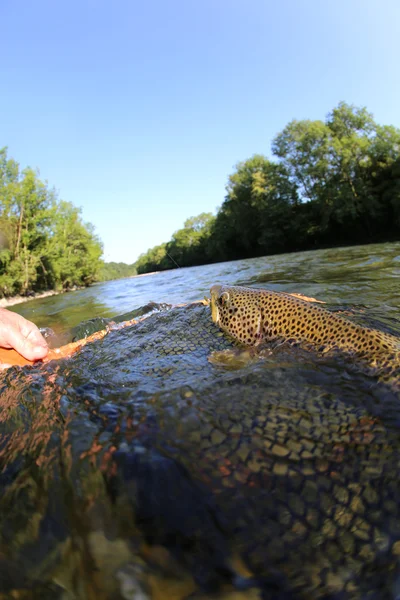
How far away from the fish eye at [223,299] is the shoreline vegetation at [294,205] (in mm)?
25120

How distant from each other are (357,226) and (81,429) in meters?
47.7

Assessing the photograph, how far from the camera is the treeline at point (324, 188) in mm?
40031

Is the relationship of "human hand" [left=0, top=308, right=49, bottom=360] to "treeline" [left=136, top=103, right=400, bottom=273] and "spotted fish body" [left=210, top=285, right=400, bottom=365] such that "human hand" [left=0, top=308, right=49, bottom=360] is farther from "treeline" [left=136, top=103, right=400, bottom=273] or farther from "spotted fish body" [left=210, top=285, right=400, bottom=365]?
"treeline" [left=136, top=103, right=400, bottom=273]

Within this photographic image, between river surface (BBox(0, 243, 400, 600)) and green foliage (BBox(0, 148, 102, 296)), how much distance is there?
37915mm

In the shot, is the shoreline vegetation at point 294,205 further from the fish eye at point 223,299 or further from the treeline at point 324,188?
the fish eye at point 223,299

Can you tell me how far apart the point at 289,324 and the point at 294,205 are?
5398 cm

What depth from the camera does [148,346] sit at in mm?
3680

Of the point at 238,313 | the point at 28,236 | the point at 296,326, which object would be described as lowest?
the point at 296,326

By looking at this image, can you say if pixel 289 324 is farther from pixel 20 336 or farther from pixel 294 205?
pixel 294 205

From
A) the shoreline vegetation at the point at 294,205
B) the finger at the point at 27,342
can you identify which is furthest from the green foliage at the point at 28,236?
the finger at the point at 27,342

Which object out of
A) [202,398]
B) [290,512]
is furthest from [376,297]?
[290,512]

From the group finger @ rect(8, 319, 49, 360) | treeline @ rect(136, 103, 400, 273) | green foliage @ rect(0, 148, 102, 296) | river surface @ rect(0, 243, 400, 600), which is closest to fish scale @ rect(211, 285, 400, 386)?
river surface @ rect(0, 243, 400, 600)

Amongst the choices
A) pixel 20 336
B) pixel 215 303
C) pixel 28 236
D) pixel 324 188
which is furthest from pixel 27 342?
pixel 324 188

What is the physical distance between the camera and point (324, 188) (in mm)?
45938
